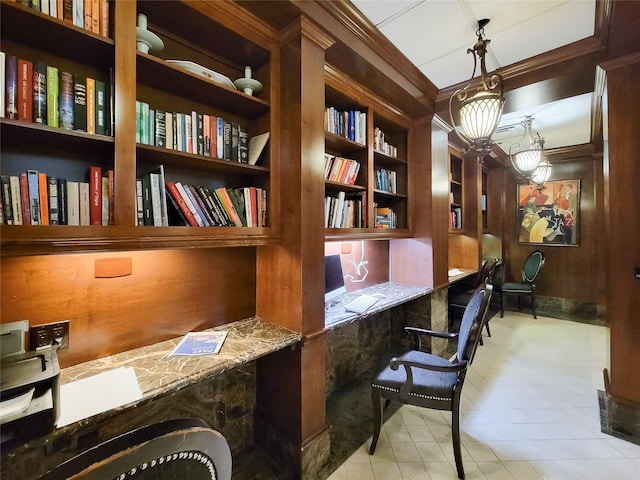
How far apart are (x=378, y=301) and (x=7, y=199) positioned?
216 centimetres

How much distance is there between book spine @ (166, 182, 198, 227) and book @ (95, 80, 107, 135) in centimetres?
31

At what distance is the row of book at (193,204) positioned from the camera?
1.24 meters

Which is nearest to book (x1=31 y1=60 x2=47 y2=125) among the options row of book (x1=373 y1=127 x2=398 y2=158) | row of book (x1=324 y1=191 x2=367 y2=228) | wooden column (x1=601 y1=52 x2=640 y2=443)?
row of book (x1=324 y1=191 x2=367 y2=228)

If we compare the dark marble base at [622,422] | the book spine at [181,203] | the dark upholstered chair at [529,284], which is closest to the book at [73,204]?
the book spine at [181,203]

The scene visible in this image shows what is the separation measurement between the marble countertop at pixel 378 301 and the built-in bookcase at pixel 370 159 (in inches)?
21.6

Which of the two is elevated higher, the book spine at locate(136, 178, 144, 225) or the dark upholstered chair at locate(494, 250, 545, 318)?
the book spine at locate(136, 178, 144, 225)

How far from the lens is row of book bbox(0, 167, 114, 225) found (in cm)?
96

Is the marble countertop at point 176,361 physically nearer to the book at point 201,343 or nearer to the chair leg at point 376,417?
the book at point 201,343

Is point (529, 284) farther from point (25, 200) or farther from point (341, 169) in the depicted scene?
point (25, 200)

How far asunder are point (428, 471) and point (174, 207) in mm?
2082

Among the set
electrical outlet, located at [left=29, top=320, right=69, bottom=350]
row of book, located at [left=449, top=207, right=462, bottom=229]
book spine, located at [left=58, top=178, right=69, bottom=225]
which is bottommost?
electrical outlet, located at [left=29, top=320, right=69, bottom=350]

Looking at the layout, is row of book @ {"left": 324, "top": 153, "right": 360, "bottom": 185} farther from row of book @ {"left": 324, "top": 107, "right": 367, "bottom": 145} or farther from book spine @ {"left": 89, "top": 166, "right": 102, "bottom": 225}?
book spine @ {"left": 89, "top": 166, "right": 102, "bottom": 225}

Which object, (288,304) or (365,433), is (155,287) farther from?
(365,433)

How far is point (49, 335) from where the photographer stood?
115 cm
